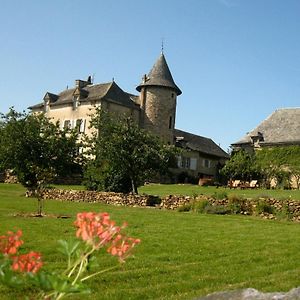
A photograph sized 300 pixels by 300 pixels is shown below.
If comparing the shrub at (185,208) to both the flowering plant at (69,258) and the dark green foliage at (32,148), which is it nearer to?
the dark green foliage at (32,148)

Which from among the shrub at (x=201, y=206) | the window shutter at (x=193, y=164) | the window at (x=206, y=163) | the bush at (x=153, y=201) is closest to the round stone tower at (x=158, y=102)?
the window shutter at (x=193, y=164)

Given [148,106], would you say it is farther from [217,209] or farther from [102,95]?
[217,209]

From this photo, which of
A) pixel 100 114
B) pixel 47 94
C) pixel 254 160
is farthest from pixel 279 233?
pixel 47 94

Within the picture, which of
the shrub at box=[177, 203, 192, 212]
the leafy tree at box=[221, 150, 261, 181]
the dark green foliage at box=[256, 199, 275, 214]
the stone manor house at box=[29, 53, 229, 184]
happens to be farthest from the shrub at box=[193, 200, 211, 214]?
the stone manor house at box=[29, 53, 229, 184]

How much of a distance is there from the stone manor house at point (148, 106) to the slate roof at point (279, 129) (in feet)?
17.4

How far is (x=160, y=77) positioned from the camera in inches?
2050

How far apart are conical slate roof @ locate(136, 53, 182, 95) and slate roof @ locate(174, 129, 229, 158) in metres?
5.16

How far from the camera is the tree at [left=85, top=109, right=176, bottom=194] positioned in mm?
27703

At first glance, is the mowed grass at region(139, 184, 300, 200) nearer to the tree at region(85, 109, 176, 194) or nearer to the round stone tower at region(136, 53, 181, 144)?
the tree at region(85, 109, 176, 194)

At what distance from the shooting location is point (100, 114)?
32281mm

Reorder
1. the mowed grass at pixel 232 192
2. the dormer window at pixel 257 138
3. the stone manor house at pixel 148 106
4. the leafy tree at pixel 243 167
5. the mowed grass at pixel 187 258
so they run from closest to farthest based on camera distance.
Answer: the mowed grass at pixel 187 258
the mowed grass at pixel 232 192
the leafy tree at pixel 243 167
the dormer window at pixel 257 138
the stone manor house at pixel 148 106

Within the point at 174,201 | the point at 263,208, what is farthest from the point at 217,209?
the point at 174,201

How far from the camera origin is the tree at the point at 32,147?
3372 cm

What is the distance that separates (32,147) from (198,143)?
25.2 meters
